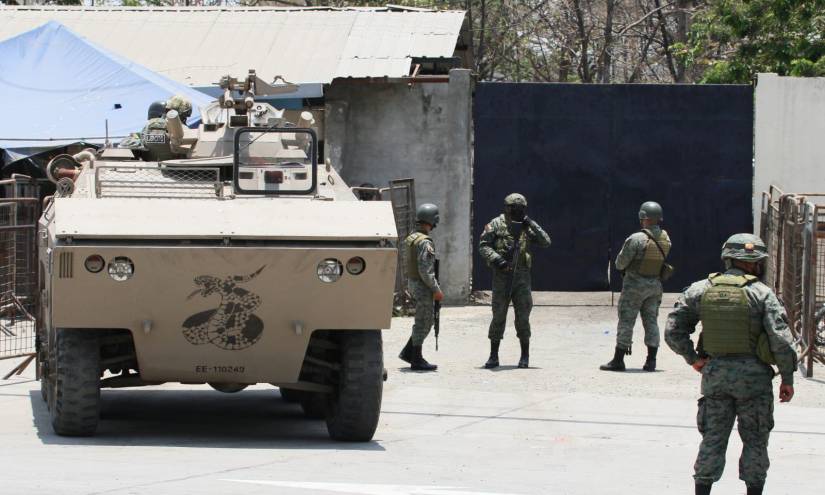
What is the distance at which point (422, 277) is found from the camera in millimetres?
13797

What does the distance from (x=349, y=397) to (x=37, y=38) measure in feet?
35.3

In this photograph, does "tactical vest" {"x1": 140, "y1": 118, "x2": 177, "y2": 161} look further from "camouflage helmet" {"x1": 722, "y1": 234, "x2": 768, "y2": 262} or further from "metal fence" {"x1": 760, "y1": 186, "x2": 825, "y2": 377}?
"metal fence" {"x1": 760, "y1": 186, "x2": 825, "y2": 377}

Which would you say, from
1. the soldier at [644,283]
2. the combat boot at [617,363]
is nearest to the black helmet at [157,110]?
the soldier at [644,283]

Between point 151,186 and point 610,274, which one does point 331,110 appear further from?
point 151,186

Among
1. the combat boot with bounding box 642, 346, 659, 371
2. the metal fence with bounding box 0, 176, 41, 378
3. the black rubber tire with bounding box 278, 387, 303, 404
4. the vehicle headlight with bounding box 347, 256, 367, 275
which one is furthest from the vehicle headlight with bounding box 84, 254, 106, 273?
the combat boot with bounding box 642, 346, 659, 371

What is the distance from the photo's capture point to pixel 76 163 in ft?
38.6

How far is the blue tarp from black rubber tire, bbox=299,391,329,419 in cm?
575

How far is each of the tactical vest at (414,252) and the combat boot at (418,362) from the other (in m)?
0.68

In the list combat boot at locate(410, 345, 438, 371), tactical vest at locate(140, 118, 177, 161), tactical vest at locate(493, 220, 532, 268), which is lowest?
combat boot at locate(410, 345, 438, 371)

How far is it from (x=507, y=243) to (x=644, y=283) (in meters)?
1.35

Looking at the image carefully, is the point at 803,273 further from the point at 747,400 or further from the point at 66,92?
the point at 66,92

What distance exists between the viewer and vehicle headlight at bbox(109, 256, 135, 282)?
9.21 metres

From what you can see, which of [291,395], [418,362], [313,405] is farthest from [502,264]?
[313,405]

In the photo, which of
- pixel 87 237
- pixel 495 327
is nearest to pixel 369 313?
pixel 87 237
